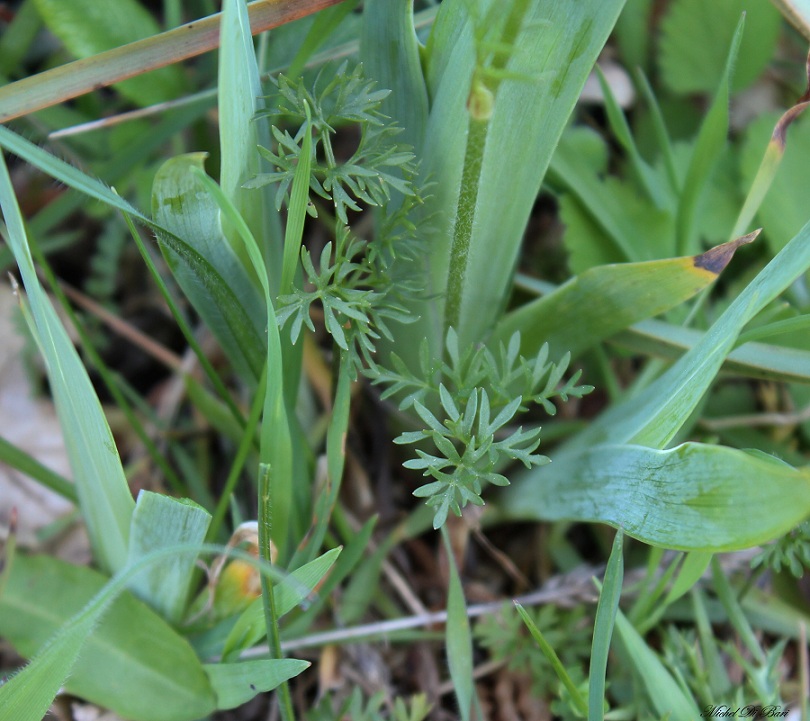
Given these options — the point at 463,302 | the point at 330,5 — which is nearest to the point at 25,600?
the point at 463,302

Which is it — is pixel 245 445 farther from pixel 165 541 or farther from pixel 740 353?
pixel 740 353

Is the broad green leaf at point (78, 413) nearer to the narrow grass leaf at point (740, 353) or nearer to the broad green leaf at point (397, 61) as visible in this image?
the broad green leaf at point (397, 61)

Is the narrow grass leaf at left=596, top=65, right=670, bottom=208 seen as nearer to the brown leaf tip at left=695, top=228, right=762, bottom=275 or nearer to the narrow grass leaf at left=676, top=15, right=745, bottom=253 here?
the narrow grass leaf at left=676, top=15, right=745, bottom=253

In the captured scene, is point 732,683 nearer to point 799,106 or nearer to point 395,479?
point 395,479

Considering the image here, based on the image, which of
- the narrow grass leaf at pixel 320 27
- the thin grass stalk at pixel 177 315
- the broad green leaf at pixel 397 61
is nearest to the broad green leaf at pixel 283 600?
the thin grass stalk at pixel 177 315

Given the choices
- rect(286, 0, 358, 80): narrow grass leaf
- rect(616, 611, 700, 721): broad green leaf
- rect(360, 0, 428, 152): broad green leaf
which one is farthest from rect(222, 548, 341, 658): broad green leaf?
rect(286, 0, 358, 80): narrow grass leaf

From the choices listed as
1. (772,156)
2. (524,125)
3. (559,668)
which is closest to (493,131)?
(524,125)
